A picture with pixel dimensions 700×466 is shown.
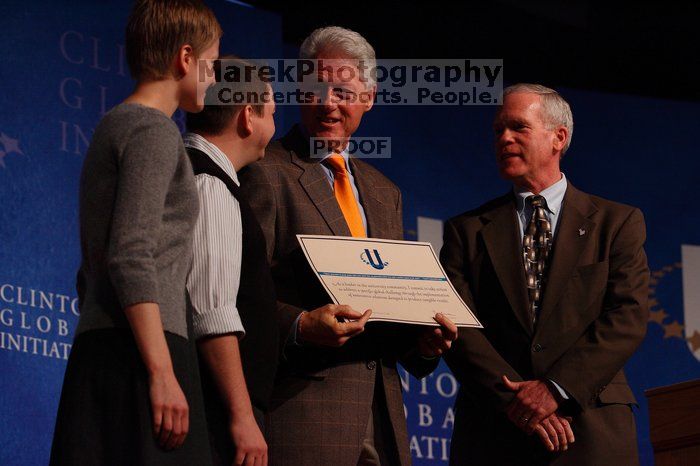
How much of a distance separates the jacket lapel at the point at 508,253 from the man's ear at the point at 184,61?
4.62 feet

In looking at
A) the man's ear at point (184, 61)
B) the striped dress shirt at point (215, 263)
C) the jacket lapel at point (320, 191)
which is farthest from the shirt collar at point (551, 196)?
the man's ear at point (184, 61)

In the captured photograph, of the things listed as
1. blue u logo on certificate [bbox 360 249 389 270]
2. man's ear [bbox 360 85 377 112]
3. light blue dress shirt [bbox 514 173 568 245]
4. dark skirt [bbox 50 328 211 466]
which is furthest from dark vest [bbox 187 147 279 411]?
light blue dress shirt [bbox 514 173 568 245]

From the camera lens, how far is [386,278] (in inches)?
107

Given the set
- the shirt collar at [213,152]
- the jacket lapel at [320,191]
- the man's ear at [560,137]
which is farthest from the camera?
the man's ear at [560,137]

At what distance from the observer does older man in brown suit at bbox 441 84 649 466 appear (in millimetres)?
3049

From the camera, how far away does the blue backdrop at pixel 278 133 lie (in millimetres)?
3994

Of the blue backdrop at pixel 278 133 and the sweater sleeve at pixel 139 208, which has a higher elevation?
the blue backdrop at pixel 278 133

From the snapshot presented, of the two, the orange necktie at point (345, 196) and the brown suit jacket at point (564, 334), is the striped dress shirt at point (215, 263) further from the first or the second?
the brown suit jacket at point (564, 334)

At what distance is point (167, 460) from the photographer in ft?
6.19

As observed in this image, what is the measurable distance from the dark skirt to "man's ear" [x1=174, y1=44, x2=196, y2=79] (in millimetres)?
536

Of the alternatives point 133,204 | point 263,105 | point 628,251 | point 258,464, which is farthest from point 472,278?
point 133,204

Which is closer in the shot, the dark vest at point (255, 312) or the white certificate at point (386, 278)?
the dark vest at point (255, 312)

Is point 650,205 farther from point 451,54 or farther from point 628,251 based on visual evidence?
point 628,251

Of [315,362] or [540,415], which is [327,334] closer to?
[315,362]
